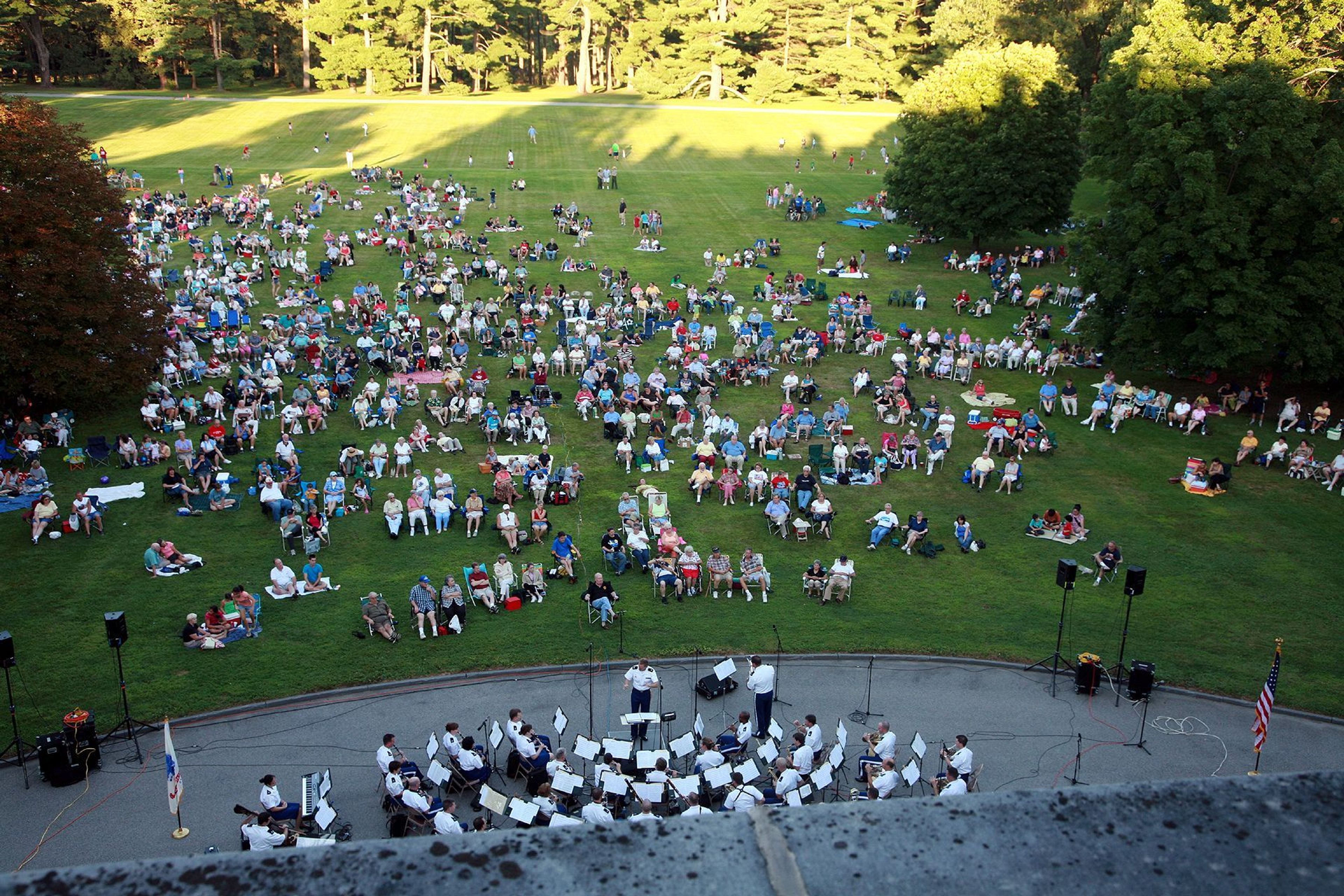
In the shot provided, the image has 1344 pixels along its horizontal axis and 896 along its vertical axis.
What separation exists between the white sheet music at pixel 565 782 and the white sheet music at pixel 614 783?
34cm

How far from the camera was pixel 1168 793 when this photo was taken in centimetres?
272

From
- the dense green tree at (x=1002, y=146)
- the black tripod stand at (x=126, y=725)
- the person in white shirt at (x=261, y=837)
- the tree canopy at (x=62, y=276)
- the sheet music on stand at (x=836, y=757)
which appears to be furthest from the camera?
the dense green tree at (x=1002, y=146)

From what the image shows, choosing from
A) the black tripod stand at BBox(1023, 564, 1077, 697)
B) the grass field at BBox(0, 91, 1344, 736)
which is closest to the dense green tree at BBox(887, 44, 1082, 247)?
the grass field at BBox(0, 91, 1344, 736)

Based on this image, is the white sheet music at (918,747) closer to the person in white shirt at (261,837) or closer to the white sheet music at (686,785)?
the white sheet music at (686,785)

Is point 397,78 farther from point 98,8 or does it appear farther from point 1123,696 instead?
point 1123,696

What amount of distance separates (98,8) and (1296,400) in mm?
79270

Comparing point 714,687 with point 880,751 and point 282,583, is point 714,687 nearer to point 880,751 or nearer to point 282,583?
point 880,751

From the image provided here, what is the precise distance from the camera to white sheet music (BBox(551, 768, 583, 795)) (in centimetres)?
1271

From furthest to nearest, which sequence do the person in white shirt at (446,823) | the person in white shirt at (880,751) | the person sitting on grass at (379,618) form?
1. the person sitting on grass at (379,618)
2. the person in white shirt at (880,751)
3. the person in white shirt at (446,823)

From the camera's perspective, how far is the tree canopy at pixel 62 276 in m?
24.0

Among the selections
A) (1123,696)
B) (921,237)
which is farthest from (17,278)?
(921,237)

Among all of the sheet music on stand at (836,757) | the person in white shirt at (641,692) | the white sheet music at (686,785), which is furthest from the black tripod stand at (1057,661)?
the white sheet music at (686,785)

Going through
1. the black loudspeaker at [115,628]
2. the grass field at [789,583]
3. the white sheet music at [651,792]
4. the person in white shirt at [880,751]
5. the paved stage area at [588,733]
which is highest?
the black loudspeaker at [115,628]

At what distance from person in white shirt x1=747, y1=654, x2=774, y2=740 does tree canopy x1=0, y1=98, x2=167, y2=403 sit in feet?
60.8
